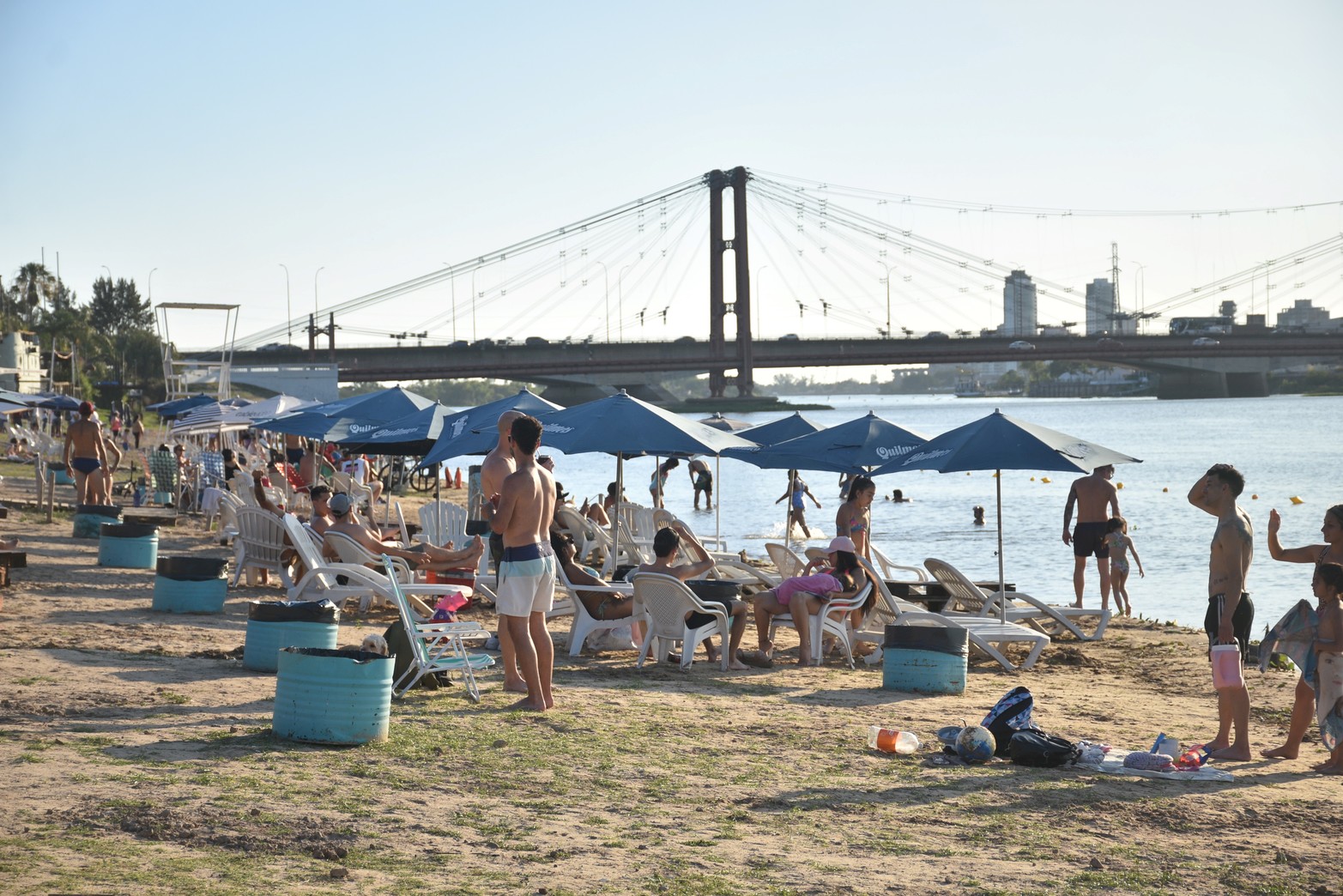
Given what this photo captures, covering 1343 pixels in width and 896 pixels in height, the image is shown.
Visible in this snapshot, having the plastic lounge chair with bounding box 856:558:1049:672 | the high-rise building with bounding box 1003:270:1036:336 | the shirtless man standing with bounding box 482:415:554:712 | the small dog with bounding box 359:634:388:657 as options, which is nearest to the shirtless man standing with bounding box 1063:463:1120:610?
the plastic lounge chair with bounding box 856:558:1049:672

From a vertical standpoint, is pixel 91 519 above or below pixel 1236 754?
above

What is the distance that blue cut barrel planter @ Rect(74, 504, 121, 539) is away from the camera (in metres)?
14.9

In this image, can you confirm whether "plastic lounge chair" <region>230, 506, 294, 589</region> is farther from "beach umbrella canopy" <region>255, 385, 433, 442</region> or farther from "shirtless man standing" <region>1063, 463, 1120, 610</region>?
"shirtless man standing" <region>1063, 463, 1120, 610</region>

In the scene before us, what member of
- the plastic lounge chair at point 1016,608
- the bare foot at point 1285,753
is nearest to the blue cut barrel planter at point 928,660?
the bare foot at point 1285,753

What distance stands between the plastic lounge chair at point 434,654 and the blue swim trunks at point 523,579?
1.23 ft

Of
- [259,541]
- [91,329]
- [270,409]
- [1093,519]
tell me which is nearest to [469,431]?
[259,541]

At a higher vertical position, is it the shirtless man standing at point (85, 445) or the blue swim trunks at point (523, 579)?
the shirtless man standing at point (85, 445)

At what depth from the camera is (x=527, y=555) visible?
6.40 m

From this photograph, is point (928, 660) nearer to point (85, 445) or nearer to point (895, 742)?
point (895, 742)

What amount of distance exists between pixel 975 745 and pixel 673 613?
2599 millimetres

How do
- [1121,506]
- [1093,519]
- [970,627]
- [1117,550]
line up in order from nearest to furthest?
1. [970,627]
2. [1117,550]
3. [1093,519]
4. [1121,506]

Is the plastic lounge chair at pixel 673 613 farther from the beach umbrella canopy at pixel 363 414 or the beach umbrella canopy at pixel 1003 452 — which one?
the beach umbrella canopy at pixel 363 414

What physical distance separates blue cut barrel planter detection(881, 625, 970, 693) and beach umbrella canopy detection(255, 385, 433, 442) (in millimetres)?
7631

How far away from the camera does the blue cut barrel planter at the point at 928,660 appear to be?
7848 mm
